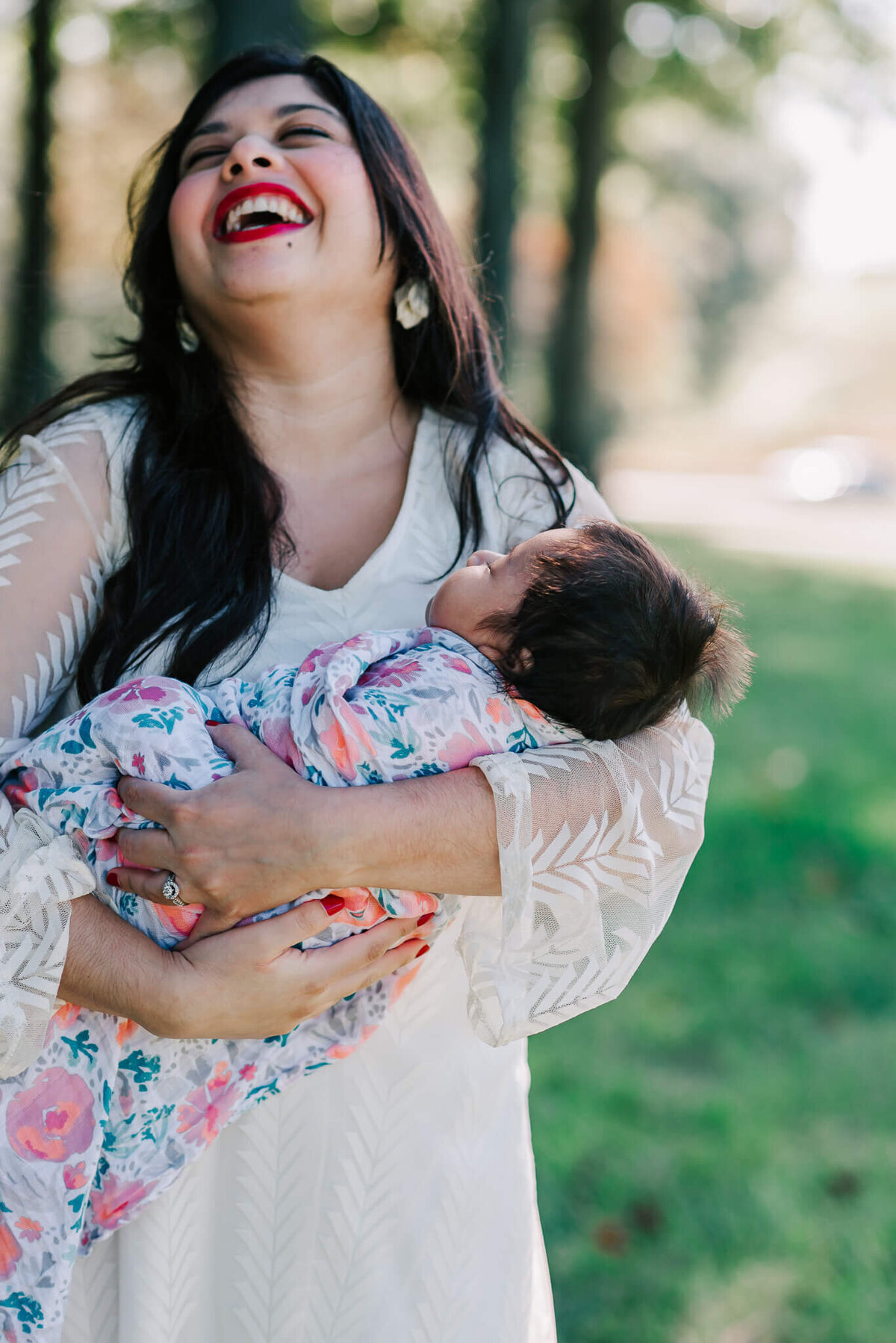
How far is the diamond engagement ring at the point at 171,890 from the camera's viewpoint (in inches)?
56.7

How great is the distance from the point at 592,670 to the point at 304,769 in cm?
39

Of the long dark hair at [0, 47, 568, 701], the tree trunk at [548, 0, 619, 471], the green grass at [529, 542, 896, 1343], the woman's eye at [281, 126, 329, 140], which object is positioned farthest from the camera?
the tree trunk at [548, 0, 619, 471]

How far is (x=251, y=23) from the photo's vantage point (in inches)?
152

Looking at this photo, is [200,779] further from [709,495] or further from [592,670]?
[709,495]

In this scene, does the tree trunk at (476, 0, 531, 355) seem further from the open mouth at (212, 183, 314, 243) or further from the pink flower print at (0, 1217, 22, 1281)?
the pink flower print at (0, 1217, 22, 1281)

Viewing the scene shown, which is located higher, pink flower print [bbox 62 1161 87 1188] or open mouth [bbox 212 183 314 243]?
open mouth [bbox 212 183 314 243]

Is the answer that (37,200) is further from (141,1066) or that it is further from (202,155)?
(141,1066)

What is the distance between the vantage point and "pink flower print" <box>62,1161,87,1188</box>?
142cm

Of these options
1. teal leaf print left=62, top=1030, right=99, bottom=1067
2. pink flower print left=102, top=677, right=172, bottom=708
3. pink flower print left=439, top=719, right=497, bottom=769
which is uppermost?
pink flower print left=102, top=677, right=172, bottom=708

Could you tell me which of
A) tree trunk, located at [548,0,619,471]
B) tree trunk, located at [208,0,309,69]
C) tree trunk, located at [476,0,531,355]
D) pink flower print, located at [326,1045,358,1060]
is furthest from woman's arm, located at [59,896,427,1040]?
tree trunk, located at [548,0,619,471]

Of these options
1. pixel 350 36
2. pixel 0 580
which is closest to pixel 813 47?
pixel 350 36

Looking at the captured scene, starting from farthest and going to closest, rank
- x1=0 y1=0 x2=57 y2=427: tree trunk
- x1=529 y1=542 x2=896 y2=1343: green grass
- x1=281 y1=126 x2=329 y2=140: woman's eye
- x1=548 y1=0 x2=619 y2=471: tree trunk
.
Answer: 1. x1=548 y1=0 x2=619 y2=471: tree trunk
2. x1=0 y1=0 x2=57 y2=427: tree trunk
3. x1=529 y1=542 x2=896 y2=1343: green grass
4. x1=281 y1=126 x2=329 y2=140: woman's eye

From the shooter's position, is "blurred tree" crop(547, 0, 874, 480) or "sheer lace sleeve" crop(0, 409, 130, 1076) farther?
"blurred tree" crop(547, 0, 874, 480)

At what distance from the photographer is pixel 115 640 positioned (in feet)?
5.40
